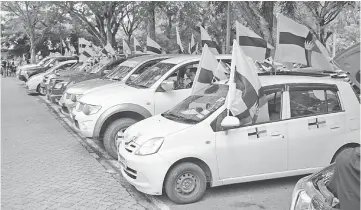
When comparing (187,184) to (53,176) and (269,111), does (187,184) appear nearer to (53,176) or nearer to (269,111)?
(269,111)

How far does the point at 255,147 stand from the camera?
5.14 m

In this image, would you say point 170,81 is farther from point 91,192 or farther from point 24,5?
point 24,5

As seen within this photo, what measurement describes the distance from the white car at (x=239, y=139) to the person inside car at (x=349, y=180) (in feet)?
7.69

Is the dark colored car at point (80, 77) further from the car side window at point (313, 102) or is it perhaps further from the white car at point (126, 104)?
the car side window at point (313, 102)

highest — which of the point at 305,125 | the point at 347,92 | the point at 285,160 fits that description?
the point at 347,92

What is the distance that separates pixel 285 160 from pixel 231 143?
0.83 meters

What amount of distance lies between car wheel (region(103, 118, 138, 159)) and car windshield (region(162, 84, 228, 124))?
5.26ft

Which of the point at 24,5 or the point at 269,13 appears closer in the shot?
the point at 269,13

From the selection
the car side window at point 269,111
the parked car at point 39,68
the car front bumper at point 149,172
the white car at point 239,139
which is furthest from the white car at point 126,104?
the parked car at point 39,68

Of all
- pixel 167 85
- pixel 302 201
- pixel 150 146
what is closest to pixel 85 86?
pixel 167 85

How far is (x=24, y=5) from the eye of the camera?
3056 cm

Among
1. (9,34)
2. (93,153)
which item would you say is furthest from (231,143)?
(9,34)

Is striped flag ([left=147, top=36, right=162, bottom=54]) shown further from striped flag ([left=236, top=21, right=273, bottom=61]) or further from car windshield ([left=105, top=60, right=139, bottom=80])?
striped flag ([left=236, top=21, right=273, bottom=61])

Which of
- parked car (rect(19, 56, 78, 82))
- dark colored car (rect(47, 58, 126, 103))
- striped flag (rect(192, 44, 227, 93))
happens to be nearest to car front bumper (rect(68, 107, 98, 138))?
striped flag (rect(192, 44, 227, 93))
